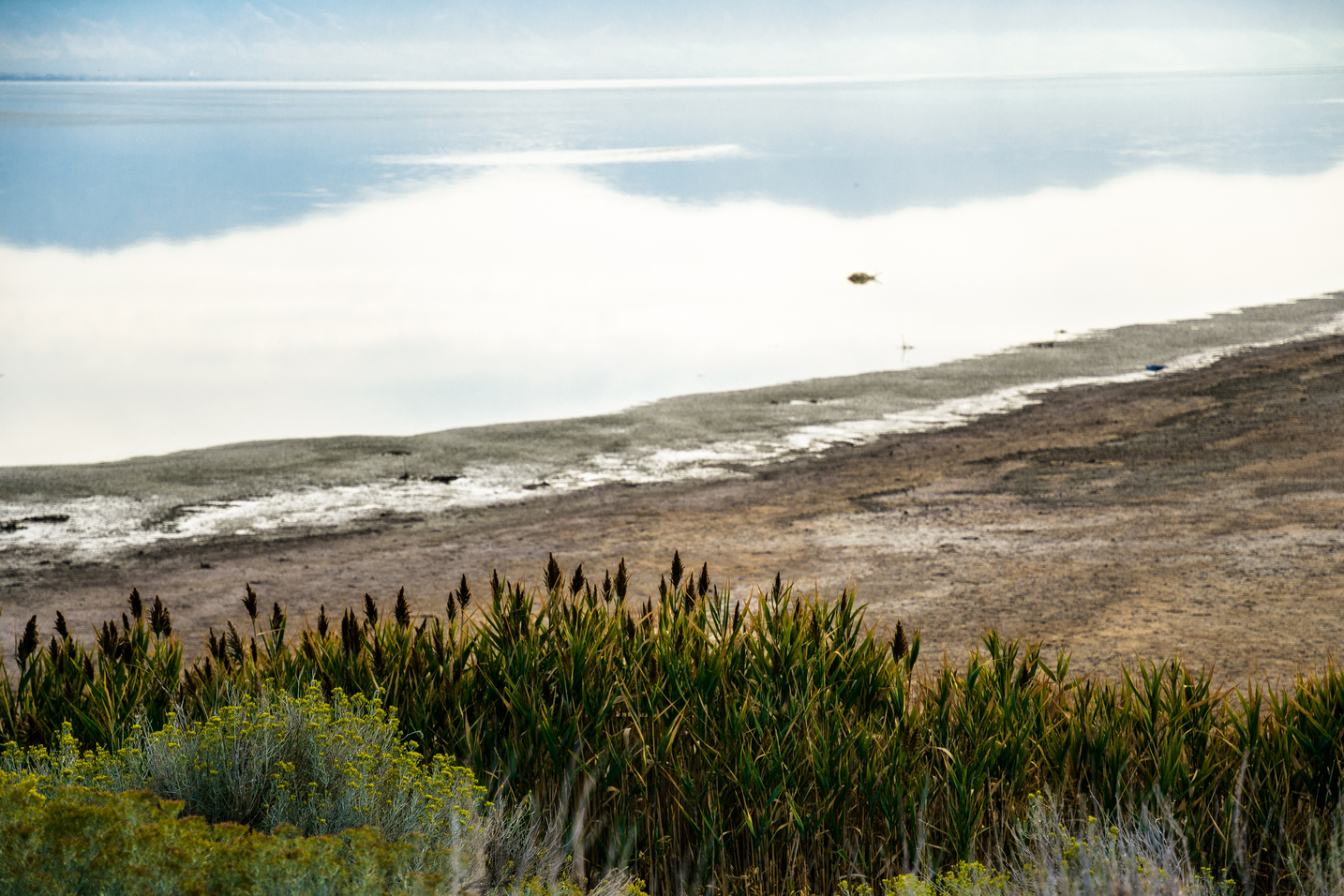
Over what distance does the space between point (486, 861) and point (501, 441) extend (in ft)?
32.5

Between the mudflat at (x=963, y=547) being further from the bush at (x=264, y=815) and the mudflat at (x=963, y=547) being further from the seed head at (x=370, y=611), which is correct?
the bush at (x=264, y=815)

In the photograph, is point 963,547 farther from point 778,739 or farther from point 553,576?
point 778,739

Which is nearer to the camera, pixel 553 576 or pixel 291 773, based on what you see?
pixel 291 773

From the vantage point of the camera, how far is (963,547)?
30.6 feet

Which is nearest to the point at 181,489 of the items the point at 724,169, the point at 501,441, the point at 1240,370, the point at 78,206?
the point at 501,441

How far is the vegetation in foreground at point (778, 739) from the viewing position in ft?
13.8

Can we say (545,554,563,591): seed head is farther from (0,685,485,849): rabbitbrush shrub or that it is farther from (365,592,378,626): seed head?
(0,685,485,849): rabbitbrush shrub

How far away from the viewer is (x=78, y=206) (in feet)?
124

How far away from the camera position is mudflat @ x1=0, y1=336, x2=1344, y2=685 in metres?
7.55

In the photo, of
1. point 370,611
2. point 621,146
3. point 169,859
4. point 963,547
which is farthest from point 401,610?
point 621,146

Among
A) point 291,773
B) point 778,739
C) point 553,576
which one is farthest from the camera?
point 553,576

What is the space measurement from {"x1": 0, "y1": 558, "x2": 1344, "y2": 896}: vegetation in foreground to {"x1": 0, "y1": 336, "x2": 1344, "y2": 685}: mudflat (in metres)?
1.48

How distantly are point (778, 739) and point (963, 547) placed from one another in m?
5.15

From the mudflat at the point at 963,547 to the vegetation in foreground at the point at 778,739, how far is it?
1475mm
